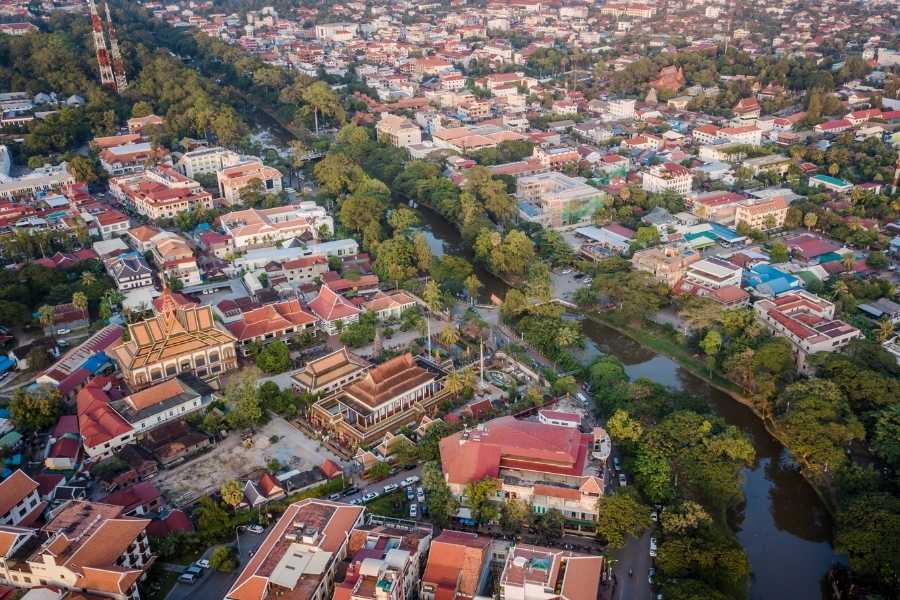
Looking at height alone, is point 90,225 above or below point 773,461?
above

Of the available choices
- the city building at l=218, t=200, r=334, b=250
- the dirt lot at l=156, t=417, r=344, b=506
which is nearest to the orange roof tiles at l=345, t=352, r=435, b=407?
the dirt lot at l=156, t=417, r=344, b=506

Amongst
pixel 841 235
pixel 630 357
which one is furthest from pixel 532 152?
pixel 630 357

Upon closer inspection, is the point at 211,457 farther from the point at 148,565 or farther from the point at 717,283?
the point at 717,283

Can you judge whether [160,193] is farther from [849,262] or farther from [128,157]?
[849,262]

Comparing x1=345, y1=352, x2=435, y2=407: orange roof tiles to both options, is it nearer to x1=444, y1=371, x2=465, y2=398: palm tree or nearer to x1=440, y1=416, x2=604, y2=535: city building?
x1=444, y1=371, x2=465, y2=398: palm tree

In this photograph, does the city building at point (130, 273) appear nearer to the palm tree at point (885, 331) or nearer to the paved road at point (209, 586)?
the paved road at point (209, 586)

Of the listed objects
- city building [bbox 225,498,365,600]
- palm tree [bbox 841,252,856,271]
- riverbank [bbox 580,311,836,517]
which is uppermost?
city building [bbox 225,498,365,600]

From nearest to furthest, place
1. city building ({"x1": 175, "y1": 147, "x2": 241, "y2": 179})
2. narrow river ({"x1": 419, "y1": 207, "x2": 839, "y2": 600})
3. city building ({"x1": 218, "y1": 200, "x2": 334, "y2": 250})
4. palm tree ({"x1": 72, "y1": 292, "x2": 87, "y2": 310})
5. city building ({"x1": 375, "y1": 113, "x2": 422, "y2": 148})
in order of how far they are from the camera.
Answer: narrow river ({"x1": 419, "y1": 207, "x2": 839, "y2": 600})
palm tree ({"x1": 72, "y1": 292, "x2": 87, "y2": 310})
city building ({"x1": 218, "y1": 200, "x2": 334, "y2": 250})
city building ({"x1": 175, "y1": 147, "x2": 241, "y2": 179})
city building ({"x1": 375, "y1": 113, "x2": 422, "y2": 148})
